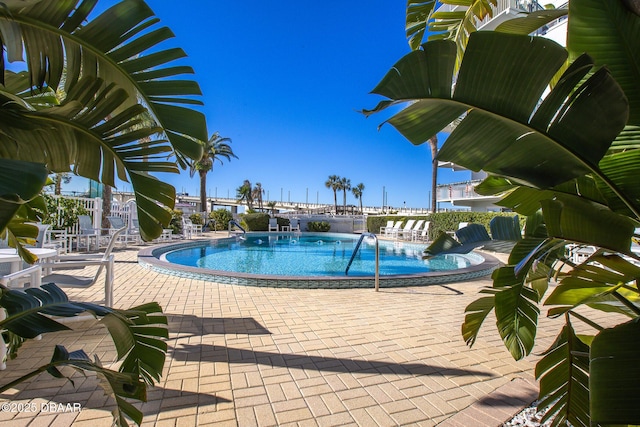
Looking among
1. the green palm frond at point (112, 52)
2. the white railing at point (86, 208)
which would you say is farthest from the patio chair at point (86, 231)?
the green palm frond at point (112, 52)

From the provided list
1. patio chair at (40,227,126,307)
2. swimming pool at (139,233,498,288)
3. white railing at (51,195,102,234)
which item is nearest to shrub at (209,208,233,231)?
swimming pool at (139,233,498,288)

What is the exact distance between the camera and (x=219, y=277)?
6746 millimetres

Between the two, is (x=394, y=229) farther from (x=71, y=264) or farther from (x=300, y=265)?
(x=71, y=264)

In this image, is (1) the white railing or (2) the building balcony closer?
(1) the white railing

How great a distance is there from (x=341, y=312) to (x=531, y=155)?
4.11m

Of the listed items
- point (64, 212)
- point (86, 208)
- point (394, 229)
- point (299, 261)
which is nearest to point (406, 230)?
point (394, 229)

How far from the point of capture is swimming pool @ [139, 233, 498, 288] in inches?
257

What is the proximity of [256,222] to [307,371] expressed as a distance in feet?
70.8

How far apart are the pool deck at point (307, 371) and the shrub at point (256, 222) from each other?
18797mm

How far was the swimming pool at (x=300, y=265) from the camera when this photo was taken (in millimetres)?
6531

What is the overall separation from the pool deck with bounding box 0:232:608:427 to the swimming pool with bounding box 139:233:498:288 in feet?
4.64

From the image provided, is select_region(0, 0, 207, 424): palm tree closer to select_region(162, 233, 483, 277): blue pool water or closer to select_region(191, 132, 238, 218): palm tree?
select_region(162, 233, 483, 277): blue pool water

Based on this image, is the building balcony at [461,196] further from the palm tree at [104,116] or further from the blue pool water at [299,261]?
the palm tree at [104,116]

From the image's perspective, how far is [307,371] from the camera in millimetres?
2891
